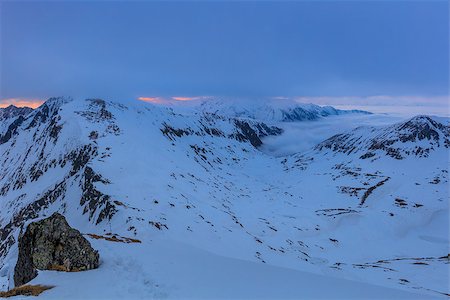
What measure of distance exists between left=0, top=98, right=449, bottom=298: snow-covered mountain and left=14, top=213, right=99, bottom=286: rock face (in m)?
0.73

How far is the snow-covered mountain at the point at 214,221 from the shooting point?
17703 millimetres

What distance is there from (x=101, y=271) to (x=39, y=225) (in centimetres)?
547

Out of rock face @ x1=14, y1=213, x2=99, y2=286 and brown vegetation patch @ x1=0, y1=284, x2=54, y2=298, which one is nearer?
brown vegetation patch @ x1=0, y1=284, x2=54, y2=298

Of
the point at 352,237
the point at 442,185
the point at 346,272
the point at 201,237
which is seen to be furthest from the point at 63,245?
the point at 442,185

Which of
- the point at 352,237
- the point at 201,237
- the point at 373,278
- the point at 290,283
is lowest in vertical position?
the point at 352,237

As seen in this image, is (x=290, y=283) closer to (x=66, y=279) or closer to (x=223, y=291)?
(x=223, y=291)

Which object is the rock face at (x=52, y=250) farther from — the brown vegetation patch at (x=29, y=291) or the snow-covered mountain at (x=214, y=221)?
the brown vegetation patch at (x=29, y=291)

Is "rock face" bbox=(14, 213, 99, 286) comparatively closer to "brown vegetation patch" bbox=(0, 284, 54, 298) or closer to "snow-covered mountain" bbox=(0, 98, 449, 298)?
"snow-covered mountain" bbox=(0, 98, 449, 298)

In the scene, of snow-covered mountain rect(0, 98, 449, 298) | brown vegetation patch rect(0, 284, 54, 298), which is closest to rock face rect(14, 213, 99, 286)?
snow-covered mountain rect(0, 98, 449, 298)

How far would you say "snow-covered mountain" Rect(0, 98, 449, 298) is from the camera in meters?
17.7

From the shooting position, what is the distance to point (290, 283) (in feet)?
57.8

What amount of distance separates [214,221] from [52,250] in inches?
1387

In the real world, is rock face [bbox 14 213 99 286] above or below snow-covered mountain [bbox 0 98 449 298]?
above

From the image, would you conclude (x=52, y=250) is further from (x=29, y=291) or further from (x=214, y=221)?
(x=214, y=221)
